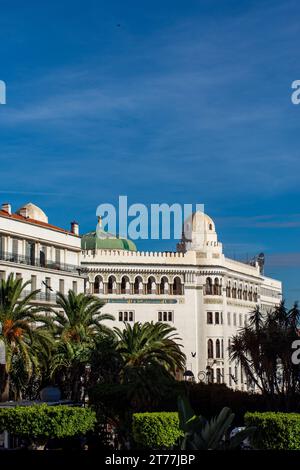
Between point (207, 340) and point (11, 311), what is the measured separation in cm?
4729

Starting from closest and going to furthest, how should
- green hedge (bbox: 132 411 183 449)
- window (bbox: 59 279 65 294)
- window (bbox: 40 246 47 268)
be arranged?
1. green hedge (bbox: 132 411 183 449)
2. window (bbox: 40 246 47 268)
3. window (bbox: 59 279 65 294)

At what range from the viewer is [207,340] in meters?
98.0

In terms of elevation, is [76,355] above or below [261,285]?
below

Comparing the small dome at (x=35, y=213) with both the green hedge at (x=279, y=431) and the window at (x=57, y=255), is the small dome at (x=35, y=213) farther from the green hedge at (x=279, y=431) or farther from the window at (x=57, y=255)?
the green hedge at (x=279, y=431)

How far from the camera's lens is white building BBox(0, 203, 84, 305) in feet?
244

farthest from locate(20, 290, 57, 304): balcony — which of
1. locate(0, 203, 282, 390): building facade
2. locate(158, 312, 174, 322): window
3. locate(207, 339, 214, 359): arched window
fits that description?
locate(207, 339, 214, 359): arched window

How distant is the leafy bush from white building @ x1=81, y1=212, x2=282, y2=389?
50.7 metres

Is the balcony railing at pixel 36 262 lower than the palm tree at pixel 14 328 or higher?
higher

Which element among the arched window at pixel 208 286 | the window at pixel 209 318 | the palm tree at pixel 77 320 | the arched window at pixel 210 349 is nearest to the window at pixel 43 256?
the palm tree at pixel 77 320

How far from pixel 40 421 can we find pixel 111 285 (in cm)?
5413

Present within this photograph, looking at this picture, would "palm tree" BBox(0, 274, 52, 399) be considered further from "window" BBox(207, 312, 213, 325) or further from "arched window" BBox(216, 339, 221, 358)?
"arched window" BBox(216, 339, 221, 358)

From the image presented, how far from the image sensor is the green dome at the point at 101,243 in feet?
335
